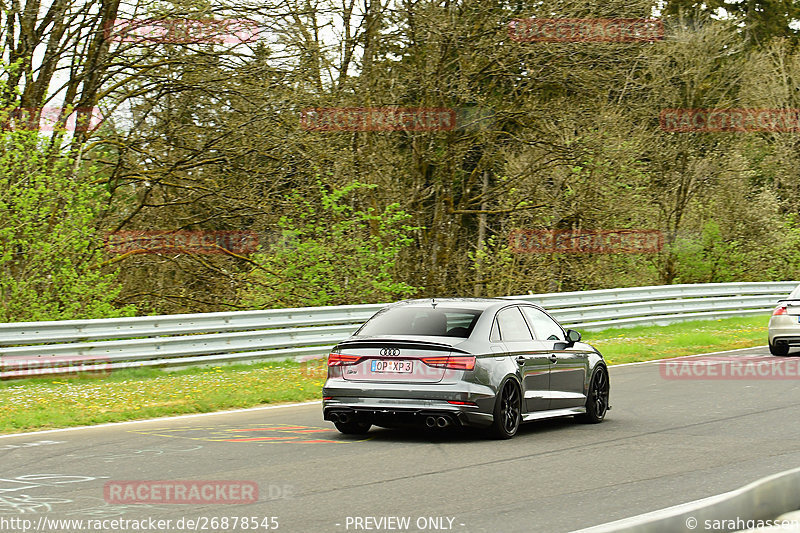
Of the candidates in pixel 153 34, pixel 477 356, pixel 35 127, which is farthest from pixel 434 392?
pixel 153 34

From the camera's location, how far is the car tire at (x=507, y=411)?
33.3 ft

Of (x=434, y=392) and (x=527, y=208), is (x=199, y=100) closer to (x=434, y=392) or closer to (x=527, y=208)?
(x=527, y=208)

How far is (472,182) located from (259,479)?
20.8m

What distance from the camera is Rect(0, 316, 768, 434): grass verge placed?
12188 mm

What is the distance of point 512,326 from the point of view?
11.0 metres

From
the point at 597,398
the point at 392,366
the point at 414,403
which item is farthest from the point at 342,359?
the point at 597,398

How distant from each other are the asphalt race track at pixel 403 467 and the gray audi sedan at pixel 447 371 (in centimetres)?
28

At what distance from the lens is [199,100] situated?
2198cm

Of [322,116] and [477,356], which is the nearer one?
[477,356]
